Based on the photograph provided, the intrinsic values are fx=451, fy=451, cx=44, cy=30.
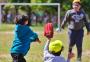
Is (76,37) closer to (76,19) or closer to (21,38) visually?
(76,19)

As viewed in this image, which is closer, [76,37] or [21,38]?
[21,38]

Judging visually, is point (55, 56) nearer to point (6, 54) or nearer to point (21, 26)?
point (21, 26)

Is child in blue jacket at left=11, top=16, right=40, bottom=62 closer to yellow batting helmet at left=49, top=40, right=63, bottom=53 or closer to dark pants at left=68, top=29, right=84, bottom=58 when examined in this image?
yellow batting helmet at left=49, top=40, right=63, bottom=53

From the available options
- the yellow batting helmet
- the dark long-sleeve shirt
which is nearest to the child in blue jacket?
the yellow batting helmet

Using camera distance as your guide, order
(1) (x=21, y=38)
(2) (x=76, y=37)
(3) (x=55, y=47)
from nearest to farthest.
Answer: (3) (x=55, y=47) → (1) (x=21, y=38) → (2) (x=76, y=37)

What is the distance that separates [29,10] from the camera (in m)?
56.8

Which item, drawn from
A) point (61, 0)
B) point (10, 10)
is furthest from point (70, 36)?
point (10, 10)

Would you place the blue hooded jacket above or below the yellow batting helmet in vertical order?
below

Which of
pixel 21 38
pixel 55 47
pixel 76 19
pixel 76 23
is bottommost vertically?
pixel 76 23

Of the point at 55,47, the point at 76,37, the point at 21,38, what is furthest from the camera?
the point at 76,37

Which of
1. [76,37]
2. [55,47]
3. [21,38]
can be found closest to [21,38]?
[21,38]

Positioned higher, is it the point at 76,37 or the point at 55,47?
the point at 55,47

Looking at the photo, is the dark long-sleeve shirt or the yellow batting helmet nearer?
the yellow batting helmet

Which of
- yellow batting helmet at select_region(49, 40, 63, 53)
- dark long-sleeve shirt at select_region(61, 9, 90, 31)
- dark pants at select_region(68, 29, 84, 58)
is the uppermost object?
yellow batting helmet at select_region(49, 40, 63, 53)
